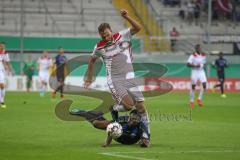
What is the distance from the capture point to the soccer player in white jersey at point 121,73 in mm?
15969

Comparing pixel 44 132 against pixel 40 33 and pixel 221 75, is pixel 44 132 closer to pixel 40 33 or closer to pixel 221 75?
pixel 221 75

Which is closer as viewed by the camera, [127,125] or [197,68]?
[127,125]

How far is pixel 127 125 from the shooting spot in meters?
16.1

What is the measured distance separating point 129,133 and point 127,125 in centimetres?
25

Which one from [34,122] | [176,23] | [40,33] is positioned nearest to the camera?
[34,122]

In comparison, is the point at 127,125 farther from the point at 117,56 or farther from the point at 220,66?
the point at 220,66

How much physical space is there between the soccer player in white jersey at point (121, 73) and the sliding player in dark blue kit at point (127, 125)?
124mm

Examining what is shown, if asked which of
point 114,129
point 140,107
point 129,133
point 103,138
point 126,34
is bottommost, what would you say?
point 103,138

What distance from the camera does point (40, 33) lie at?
52.0 metres

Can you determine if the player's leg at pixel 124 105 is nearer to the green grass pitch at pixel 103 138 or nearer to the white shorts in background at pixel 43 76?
the green grass pitch at pixel 103 138

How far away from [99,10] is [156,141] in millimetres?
38108

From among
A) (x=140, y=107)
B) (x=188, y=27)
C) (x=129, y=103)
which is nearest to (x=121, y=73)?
(x=129, y=103)

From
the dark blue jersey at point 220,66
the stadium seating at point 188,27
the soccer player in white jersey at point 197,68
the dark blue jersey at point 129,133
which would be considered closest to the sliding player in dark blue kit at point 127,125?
the dark blue jersey at point 129,133

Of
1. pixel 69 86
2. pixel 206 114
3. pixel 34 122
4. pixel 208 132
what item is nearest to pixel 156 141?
pixel 208 132
